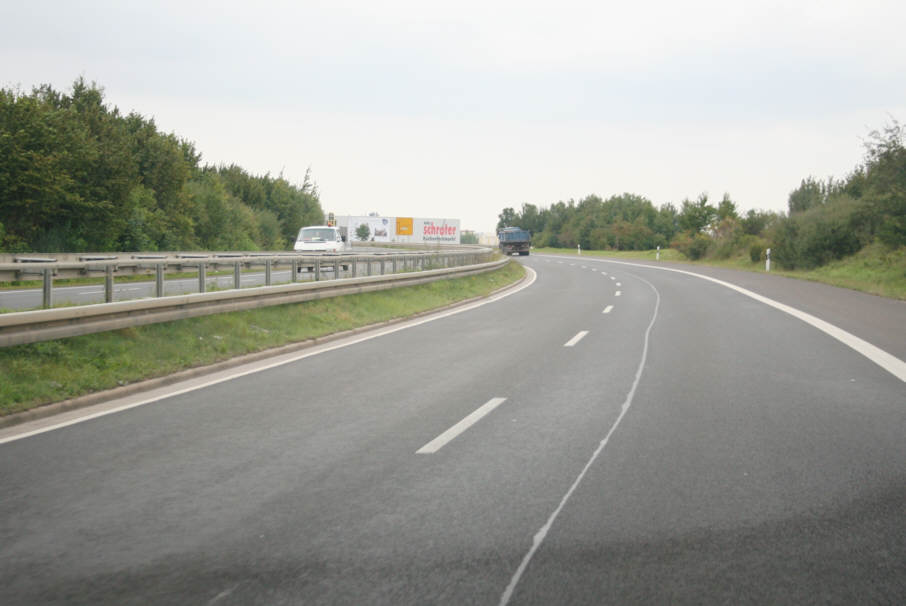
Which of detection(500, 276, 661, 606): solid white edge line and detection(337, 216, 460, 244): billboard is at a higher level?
detection(337, 216, 460, 244): billboard

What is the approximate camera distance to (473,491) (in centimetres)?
505

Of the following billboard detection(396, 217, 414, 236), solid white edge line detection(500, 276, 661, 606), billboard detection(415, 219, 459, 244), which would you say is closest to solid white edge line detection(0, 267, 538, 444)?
solid white edge line detection(500, 276, 661, 606)

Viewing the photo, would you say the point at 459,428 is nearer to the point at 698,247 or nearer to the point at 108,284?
the point at 108,284

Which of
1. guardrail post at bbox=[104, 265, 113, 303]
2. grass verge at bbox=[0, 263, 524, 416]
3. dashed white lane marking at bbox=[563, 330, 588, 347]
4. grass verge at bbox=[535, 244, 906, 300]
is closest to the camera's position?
grass verge at bbox=[0, 263, 524, 416]

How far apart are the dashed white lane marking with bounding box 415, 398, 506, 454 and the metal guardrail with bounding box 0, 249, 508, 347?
4986mm

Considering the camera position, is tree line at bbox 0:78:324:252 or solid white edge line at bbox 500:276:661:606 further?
tree line at bbox 0:78:324:252

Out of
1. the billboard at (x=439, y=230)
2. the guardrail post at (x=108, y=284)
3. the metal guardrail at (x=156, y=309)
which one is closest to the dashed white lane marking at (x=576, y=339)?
the metal guardrail at (x=156, y=309)

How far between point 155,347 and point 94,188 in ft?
88.6

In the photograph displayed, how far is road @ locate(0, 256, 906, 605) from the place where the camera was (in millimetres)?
3689

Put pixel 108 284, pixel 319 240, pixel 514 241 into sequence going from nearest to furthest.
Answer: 1. pixel 108 284
2. pixel 319 240
3. pixel 514 241

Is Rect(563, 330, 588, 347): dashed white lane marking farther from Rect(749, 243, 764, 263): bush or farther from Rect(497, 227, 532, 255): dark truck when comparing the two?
Rect(497, 227, 532, 255): dark truck

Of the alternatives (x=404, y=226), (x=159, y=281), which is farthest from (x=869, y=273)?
(x=404, y=226)

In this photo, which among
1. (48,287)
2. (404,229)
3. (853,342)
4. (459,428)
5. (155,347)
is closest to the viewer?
(459,428)

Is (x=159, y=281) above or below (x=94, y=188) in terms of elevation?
below
